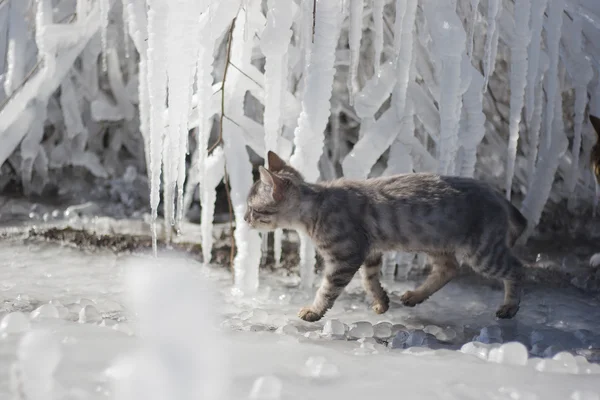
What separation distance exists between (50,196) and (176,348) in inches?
112

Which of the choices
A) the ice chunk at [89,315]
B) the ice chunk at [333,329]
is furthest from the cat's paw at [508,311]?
the ice chunk at [89,315]

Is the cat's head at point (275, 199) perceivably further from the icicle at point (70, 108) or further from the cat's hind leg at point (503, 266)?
the icicle at point (70, 108)

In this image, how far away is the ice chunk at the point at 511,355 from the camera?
84.6 inches

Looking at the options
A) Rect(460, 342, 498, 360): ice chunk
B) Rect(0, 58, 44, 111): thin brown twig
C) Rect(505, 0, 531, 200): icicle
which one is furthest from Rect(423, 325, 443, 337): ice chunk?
Rect(0, 58, 44, 111): thin brown twig

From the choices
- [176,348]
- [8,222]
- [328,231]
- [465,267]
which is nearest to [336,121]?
[465,267]

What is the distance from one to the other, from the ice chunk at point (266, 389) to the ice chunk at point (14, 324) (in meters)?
0.80

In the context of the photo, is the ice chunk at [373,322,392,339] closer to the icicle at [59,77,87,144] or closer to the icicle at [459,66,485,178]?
the icicle at [459,66,485,178]

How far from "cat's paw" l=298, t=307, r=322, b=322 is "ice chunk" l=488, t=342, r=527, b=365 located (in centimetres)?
73

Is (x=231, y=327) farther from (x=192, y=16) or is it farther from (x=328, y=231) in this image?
(x=192, y=16)

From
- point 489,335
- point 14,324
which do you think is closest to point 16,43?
point 14,324

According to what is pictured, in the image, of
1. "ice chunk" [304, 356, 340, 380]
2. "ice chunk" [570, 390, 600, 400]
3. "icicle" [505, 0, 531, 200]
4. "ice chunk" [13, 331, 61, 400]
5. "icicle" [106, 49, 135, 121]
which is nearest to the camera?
"ice chunk" [13, 331, 61, 400]

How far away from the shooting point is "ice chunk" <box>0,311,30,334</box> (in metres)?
2.15

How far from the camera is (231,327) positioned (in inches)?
99.0

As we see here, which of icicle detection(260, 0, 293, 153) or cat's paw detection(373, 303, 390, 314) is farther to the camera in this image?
cat's paw detection(373, 303, 390, 314)
